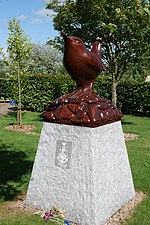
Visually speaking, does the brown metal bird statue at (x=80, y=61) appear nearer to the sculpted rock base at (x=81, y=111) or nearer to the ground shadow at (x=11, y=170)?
the sculpted rock base at (x=81, y=111)

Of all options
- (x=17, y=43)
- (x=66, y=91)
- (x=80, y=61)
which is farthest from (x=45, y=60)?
(x=80, y=61)

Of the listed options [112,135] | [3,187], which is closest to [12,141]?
[3,187]

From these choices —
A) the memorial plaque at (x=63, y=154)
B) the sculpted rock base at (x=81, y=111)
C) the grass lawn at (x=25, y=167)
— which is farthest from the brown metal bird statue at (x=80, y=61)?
the grass lawn at (x=25, y=167)

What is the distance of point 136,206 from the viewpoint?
473cm

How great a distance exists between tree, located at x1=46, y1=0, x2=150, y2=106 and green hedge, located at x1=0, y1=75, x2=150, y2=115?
177 inches

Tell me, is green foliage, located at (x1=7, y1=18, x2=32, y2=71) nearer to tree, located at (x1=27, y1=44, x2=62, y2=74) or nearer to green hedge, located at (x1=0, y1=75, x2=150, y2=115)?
green hedge, located at (x1=0, y1=75, x2=150, y2=115)

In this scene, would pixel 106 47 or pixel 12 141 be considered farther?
pixel 106 47

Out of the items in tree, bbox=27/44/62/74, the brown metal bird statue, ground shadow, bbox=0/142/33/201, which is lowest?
ground shadow, bbox=0/142/33/201

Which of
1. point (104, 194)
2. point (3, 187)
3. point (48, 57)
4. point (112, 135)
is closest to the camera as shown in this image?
point (104, 194)

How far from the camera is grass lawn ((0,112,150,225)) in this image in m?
4.31

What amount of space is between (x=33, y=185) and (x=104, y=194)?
109cm

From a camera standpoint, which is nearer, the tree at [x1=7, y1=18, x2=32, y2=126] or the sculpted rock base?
the sculpted rock base

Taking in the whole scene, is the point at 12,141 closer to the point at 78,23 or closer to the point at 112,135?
the point at 78,23

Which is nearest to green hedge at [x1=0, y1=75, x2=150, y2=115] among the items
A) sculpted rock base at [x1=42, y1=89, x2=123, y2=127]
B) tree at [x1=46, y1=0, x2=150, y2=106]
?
tree at [x1=46, y1=0, x2=150, y2=106]
